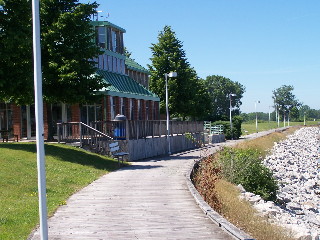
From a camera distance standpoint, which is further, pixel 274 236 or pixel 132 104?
pixel 132 104

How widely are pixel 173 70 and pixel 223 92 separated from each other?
99.6 metres

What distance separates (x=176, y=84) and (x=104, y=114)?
18.4 m

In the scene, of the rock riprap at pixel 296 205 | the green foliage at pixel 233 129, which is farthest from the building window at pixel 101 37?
the green foliage at pixel 233 129

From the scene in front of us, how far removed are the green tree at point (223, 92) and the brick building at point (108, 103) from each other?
322ft

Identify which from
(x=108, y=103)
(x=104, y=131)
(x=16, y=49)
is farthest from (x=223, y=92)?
(x=16, y=49)

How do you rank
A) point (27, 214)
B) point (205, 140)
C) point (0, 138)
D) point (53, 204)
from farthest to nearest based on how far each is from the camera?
point (205, 140) < point (0, 138) < point (53, 204) < point (27, 214)

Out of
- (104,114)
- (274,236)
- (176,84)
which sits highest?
(176,84)

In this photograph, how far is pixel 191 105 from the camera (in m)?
54.4

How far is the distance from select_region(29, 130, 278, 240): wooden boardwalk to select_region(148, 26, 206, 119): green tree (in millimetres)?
36488

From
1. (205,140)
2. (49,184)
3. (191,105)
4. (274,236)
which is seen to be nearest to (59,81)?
(49,184)

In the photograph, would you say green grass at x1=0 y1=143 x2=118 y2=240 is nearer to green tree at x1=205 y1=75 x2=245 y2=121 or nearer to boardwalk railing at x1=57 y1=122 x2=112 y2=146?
boardwalk railing at x1=57 y1=122 x2=112 y2=146

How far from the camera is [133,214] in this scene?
37.4 ft

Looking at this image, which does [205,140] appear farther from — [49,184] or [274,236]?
[274,236]

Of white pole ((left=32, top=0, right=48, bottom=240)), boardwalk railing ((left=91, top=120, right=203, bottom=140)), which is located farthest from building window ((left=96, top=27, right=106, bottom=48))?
white pole ((left=32, top=0, right=48, bottom=240))
